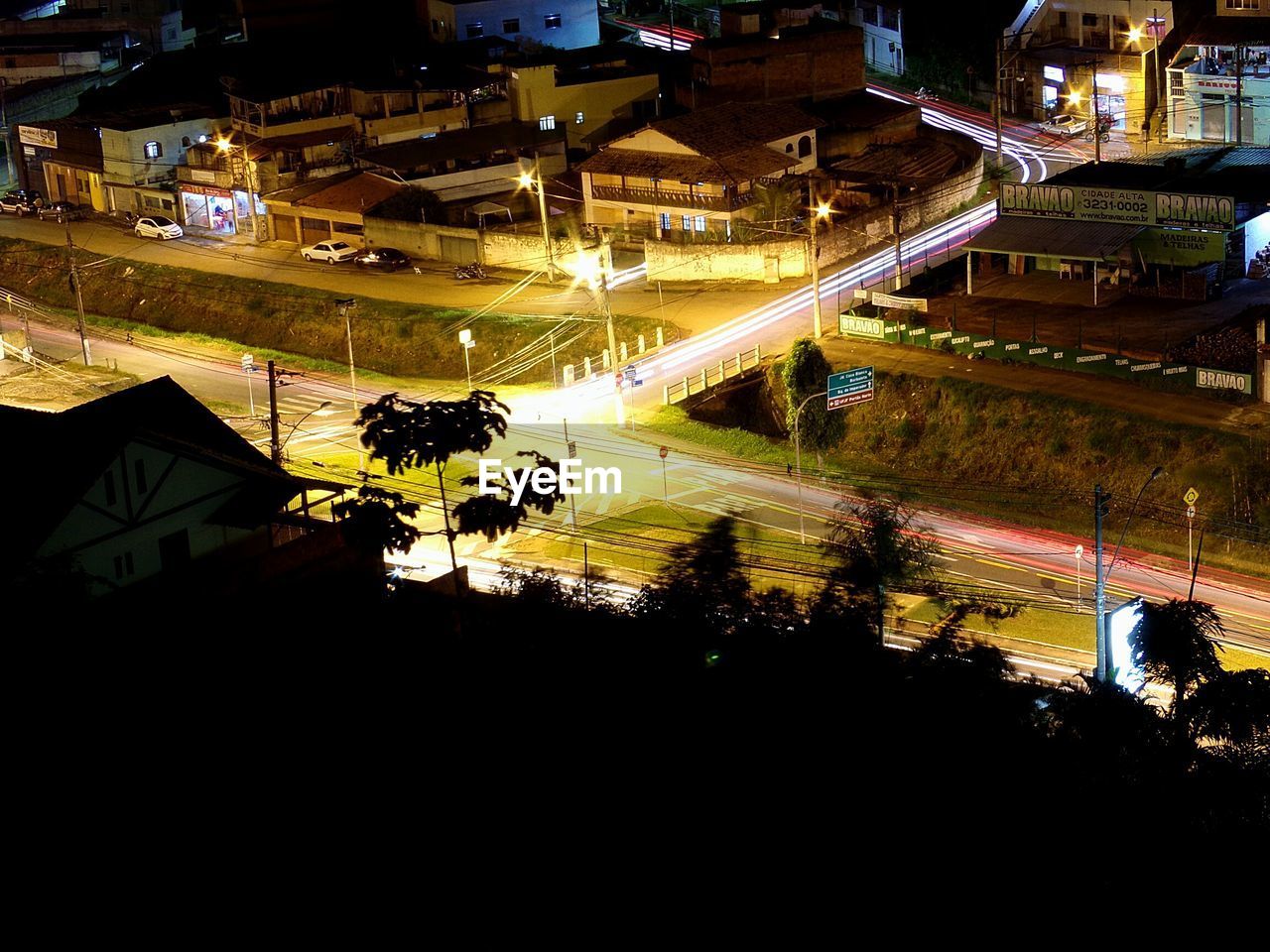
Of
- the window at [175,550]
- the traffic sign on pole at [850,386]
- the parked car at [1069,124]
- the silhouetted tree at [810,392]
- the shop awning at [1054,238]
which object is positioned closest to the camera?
the window at [175,550]

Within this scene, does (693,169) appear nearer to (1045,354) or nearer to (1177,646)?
(1045,354)

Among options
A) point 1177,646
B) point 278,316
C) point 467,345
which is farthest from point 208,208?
point 1177,646

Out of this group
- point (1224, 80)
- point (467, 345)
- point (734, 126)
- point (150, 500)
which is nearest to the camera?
point (150, 500)

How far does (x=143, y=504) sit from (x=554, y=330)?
Result: 22.1 metres

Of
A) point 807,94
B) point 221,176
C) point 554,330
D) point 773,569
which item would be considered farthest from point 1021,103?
point 773,569

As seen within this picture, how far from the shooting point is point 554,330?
4625 cm

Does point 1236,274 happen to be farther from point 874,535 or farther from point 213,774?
point 213,774

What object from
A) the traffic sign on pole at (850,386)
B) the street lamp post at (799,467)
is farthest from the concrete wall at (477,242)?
the traffic sign on pole at (850,386)

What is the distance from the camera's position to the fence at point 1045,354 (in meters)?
36.6

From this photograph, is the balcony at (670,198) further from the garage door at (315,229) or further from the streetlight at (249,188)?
the streetlight at (249,188)

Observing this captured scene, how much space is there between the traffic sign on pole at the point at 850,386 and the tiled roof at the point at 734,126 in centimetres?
1620

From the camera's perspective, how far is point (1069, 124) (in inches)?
2334

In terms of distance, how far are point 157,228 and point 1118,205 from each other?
33.0 m

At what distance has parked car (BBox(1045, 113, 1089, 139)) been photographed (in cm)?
5814
